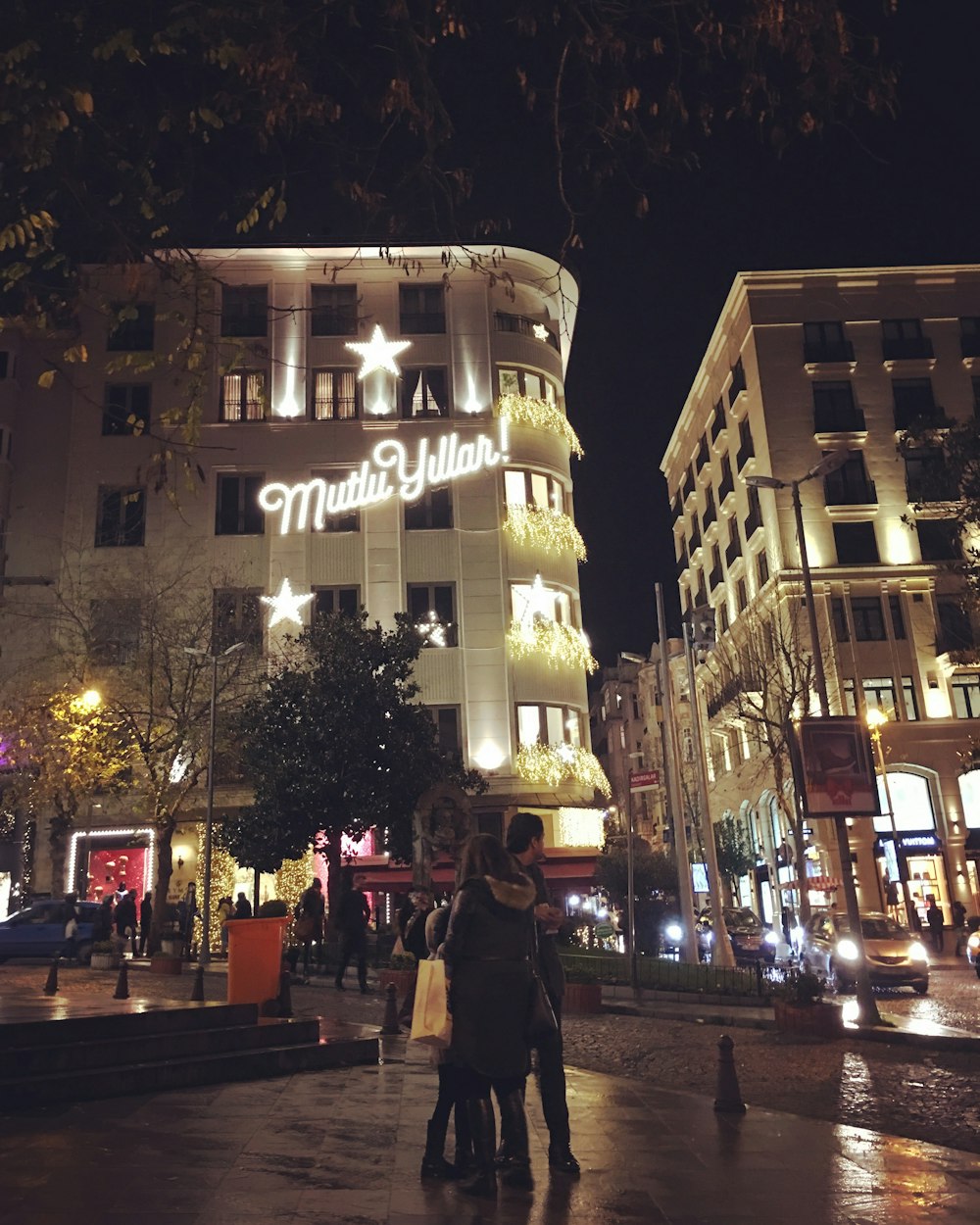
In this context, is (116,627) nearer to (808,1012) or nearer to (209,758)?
(209,758)

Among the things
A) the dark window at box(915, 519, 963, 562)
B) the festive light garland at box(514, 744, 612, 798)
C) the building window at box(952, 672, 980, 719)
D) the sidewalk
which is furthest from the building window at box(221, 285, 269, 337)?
the sidewalk

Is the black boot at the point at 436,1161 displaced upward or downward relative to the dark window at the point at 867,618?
downward

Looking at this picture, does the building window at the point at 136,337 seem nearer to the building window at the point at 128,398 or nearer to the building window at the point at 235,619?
the building window at the point at 128,398

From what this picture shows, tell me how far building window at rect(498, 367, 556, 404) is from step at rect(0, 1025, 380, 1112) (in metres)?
31.9

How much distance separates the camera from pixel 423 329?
134 ft

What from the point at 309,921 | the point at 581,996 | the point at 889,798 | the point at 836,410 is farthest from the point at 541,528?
the point at 581,996

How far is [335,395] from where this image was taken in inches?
1581

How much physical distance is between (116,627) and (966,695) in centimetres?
3394

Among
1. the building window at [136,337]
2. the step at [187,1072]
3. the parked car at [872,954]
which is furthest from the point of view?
the building window at [136,337]

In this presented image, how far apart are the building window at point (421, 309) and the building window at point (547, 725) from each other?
48.7 ft

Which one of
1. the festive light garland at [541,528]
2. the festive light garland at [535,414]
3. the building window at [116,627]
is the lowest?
the building window at [116,627]

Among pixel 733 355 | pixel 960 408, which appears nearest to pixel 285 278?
pixel 733 355

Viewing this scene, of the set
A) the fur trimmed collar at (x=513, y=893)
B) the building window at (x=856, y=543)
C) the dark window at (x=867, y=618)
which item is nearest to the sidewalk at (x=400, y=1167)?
the fur trimmed collar at (x=513, y=893)

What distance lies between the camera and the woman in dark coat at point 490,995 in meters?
5.69
